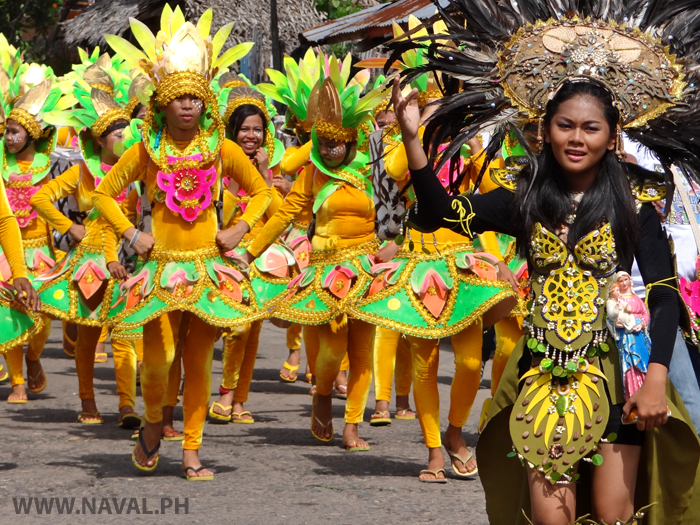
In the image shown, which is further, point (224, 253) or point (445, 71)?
point (224, 253)

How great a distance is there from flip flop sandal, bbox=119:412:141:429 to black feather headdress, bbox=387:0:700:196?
4.40 m

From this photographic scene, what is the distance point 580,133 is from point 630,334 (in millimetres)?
655

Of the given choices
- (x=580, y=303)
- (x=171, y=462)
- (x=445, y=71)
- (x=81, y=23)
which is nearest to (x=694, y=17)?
(x=445, y=71)

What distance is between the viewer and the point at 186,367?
6.25m

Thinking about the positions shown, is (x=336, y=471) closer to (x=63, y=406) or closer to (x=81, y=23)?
(x=63, y=406)

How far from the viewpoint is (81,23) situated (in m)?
22.5

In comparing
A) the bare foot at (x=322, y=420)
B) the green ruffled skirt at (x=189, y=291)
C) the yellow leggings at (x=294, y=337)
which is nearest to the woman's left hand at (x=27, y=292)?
the green ruffled skirt at (x=189, y=291)

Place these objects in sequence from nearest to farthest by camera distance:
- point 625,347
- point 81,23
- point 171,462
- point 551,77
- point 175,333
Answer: point 625,347 → point 551,77 → point 175,333 → point 171,462 → point 81,23

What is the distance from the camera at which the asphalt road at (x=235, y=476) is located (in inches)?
219

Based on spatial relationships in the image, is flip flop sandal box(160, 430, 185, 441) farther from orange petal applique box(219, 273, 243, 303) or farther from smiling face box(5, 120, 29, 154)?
smiling face box(5, 120, 29, 154)

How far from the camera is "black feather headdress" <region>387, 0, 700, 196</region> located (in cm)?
380

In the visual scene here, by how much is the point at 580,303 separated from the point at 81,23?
20363 mm

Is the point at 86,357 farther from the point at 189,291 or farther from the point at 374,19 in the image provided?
the point at 374,19

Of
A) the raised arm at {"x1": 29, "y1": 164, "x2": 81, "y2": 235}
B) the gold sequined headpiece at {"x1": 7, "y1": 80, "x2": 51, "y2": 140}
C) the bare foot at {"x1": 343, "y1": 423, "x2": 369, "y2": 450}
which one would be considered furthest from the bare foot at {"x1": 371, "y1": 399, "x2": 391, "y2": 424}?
the gold sequined headpiece at {"x1": 7, "y1": 80, "x2": 51, "y2": 140}
